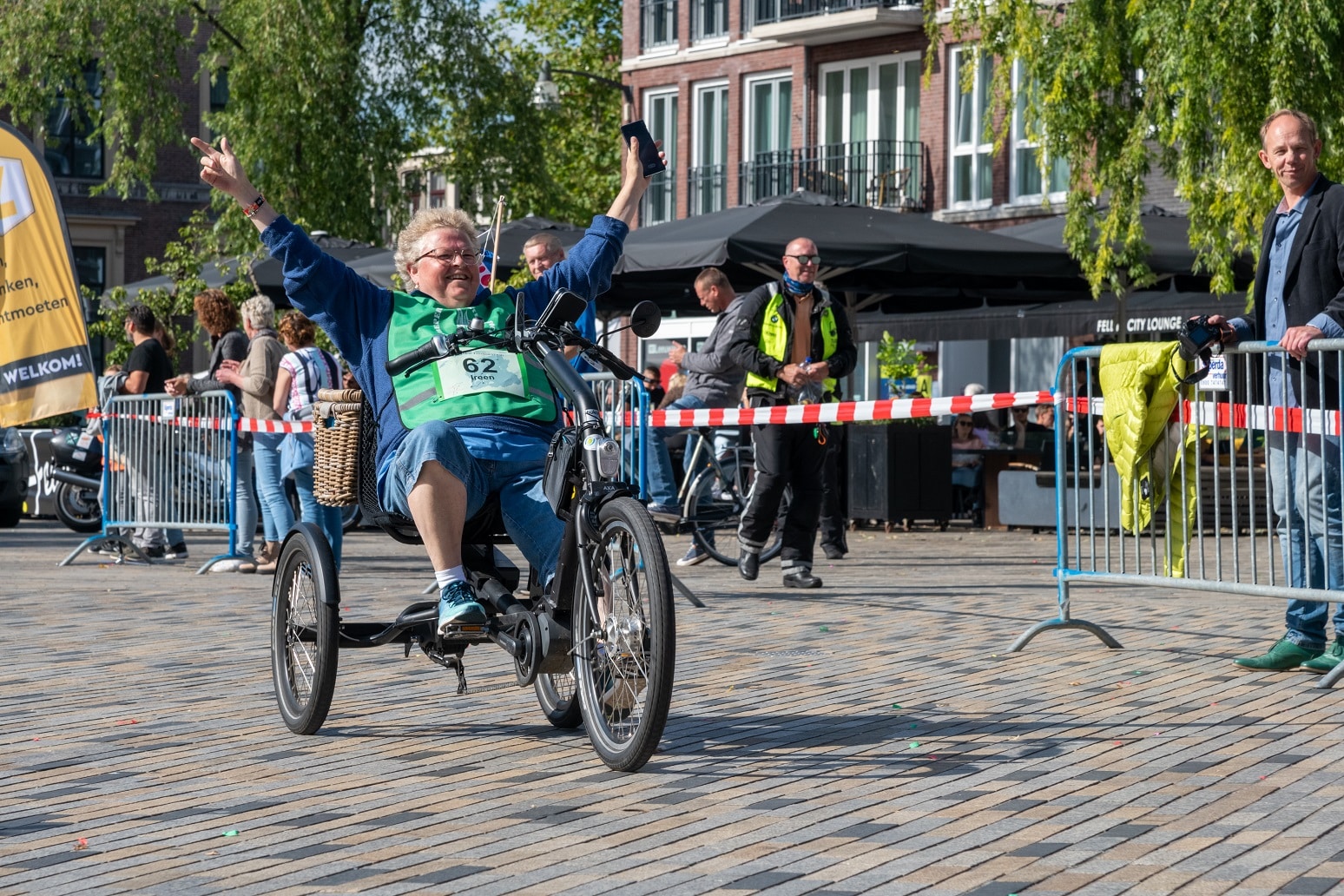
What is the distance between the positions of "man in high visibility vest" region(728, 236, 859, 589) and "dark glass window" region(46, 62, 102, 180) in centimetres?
3520

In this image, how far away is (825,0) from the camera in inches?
1459

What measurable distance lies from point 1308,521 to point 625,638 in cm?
305

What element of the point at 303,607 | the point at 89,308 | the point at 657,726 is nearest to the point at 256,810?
the point at 657,726

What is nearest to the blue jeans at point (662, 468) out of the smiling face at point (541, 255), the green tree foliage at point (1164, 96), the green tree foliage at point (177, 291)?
the smiling face at point (541, 255)

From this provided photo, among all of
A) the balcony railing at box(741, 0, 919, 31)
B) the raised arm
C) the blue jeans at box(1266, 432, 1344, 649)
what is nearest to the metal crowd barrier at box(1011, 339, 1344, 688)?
the blue jeans at box(1266, 432, 1344, 649)

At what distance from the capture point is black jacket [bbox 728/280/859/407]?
11547mm

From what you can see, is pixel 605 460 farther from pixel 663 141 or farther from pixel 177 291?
pixel 663 141

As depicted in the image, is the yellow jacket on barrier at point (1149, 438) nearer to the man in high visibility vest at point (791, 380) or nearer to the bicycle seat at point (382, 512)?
the bicycle seat at point (382, 512)

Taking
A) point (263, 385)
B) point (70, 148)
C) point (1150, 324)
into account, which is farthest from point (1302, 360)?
point (70, 148)

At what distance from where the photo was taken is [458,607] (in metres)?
5.63

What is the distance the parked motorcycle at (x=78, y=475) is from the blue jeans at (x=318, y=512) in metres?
5.25

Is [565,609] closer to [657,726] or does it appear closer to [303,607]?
[657,726]

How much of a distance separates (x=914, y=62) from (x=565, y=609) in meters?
32.0

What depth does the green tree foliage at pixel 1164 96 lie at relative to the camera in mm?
15297
